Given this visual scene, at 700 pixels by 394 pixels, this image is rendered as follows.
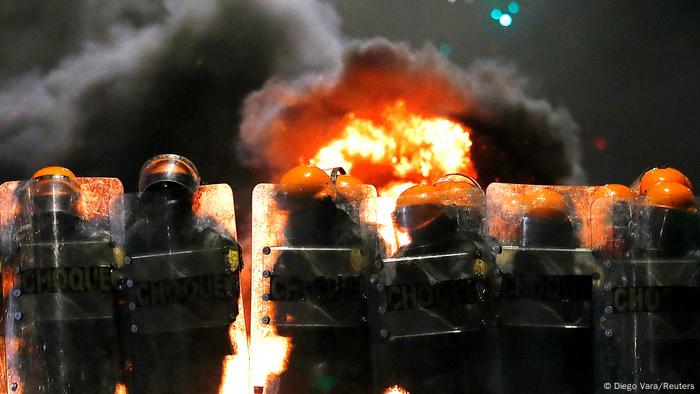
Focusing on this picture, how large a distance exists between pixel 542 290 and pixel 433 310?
59 centimetres

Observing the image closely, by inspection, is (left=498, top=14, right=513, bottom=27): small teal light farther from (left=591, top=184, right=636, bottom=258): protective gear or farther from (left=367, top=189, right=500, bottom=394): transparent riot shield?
(left=367, top=189, right=500, bottom=394): transparent riot shield

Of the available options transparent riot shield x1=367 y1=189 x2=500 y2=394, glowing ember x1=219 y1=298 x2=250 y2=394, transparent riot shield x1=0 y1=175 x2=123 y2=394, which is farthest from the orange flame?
transparent riot shield x1=0 y1=175 x2=123 y2=394

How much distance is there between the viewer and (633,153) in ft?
21.7

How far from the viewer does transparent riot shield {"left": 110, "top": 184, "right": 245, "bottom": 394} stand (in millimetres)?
4410

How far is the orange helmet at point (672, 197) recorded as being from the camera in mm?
4457

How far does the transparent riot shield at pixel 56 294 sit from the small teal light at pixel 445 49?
125 inches

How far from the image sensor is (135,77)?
20.9 ft

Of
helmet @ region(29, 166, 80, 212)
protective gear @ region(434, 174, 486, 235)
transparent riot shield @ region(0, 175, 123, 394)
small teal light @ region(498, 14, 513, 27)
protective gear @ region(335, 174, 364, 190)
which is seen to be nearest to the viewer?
transparent riot shield @ region(0, 175, 123, 394)

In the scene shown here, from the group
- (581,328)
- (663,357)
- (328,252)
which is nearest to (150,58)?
(328,252)

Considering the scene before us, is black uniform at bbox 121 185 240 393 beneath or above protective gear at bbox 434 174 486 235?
beneath

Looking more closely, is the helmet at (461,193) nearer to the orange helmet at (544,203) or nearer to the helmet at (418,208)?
the helmet at (418,208)

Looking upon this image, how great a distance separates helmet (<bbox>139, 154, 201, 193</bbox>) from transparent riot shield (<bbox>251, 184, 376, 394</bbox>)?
1.20ft

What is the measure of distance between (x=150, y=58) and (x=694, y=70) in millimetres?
4222

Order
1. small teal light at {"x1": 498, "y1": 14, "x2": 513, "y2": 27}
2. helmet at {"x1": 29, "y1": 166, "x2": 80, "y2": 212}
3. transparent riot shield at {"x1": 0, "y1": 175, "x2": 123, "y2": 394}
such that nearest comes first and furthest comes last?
transparent riot shield at {"x1": 0, "y1": 175, "x2": 123, "y2": 394} → helmet at {"x1": 29, "y1": 166, "x2": 80, "y2": 212} → small teal light at {"x1": 498, "y1": 14, "x2": 513, "y2": 27}
